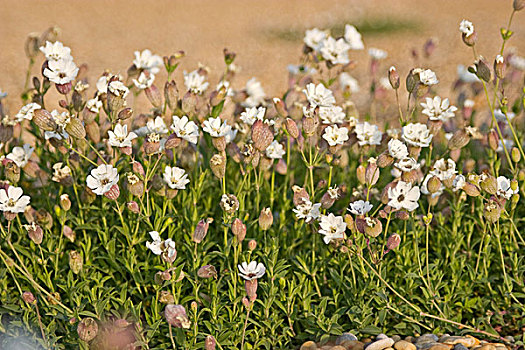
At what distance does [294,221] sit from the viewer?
2396 mm

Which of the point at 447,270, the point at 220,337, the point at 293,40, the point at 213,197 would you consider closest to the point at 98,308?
the point at 220,337

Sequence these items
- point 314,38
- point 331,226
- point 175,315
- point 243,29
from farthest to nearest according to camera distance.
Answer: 1. point 243,29
2. point 314,38
3. point 331,226
4. point 175,315

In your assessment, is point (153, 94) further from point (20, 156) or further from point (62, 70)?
point (20, 156)

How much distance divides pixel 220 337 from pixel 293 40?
5.88 meters

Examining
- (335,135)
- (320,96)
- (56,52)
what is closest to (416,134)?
(335,135)

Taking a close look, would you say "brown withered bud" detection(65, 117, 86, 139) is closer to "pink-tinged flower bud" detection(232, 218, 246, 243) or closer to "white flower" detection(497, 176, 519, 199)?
"pink-tinged flower bud" detection(232, 218, 246, 243)

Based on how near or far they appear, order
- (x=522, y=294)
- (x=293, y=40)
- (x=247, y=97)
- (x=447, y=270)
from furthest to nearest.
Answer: (x=293, y=40)
(x=247, y=97)
(x=447, y=270)
(x=522, y=294)

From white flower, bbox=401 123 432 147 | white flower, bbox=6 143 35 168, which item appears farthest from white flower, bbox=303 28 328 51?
white flower, bbox=6 143 35 168

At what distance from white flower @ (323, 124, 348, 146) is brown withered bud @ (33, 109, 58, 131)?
2.94 ft

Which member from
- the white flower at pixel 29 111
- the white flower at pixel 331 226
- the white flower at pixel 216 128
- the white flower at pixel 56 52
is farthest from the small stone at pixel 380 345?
the white flower at pixel 56 52

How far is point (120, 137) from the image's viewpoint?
2104 mm

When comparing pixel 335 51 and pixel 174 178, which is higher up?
pixel 335 51

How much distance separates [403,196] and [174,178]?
2.39ft

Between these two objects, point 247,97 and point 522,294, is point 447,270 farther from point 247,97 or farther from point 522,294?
point 247,97
